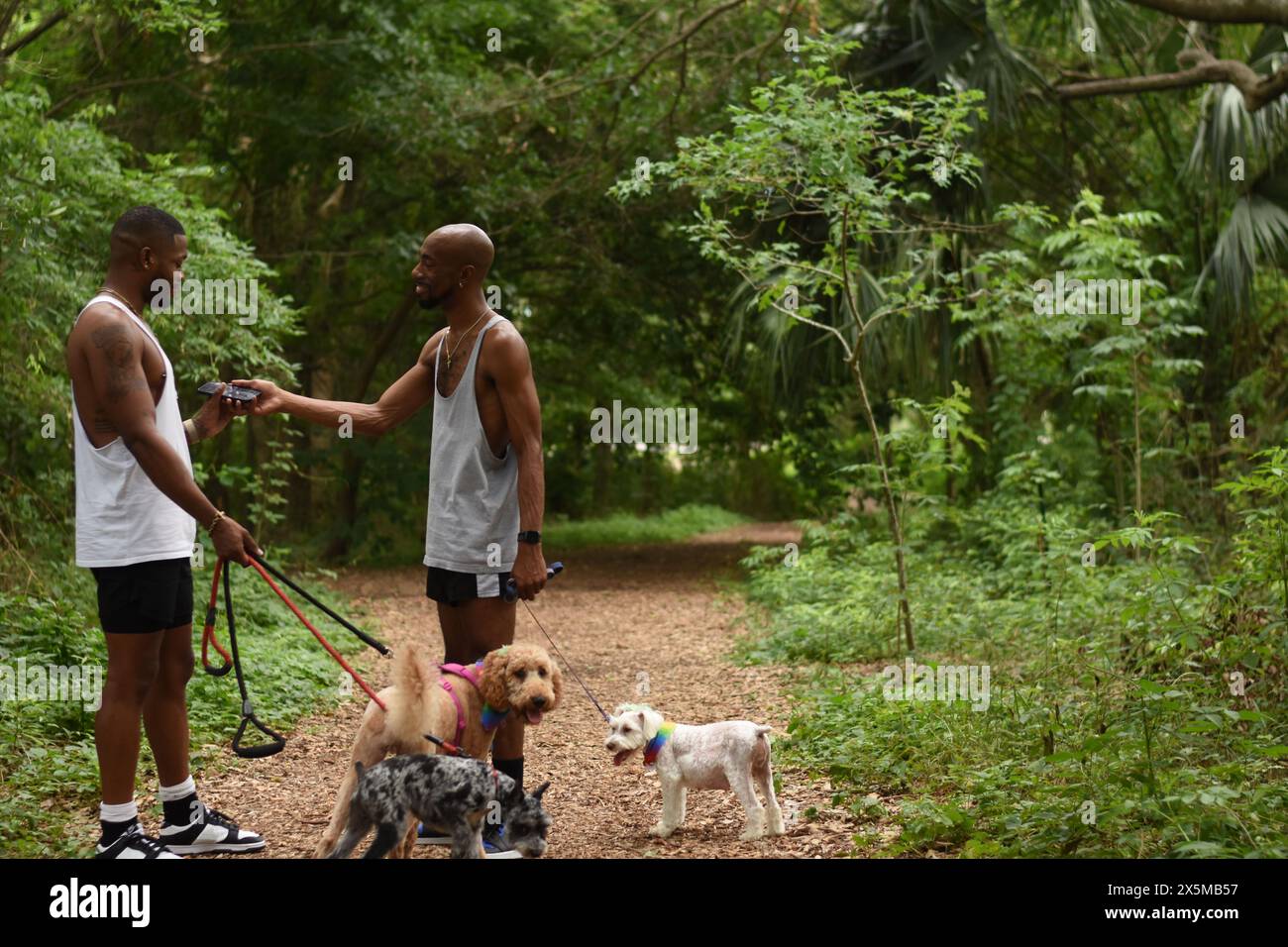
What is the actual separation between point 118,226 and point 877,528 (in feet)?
33.5

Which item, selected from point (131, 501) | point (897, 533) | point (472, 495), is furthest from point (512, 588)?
Answer: point (897, 533)

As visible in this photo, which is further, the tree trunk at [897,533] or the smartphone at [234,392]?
the tree trunk at [897,533]

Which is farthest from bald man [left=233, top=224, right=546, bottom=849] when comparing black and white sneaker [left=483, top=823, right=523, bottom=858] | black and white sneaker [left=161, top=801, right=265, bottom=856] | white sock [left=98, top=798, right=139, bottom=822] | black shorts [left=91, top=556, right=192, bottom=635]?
white sock [left=98, top=798, right=139, bottom=822]

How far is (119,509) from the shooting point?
389 cm

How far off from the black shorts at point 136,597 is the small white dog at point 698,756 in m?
1.60

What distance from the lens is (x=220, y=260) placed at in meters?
8.98

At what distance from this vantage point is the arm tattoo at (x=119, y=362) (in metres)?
3.80

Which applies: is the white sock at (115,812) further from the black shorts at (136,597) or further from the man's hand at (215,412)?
the man's hand at (215,412)

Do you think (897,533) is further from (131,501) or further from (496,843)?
(131,501)

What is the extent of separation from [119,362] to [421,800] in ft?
5.41

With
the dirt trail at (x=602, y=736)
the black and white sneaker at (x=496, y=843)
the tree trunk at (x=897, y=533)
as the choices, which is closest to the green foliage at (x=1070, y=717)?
the tree trunk at (x=897, y=533)

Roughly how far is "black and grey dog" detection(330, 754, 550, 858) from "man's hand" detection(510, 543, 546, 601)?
600mm
